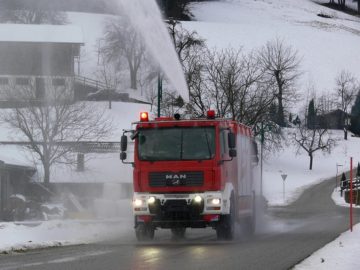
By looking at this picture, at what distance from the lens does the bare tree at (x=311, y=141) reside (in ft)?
274

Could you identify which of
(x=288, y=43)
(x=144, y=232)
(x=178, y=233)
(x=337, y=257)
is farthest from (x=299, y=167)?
(x=337, y=257)

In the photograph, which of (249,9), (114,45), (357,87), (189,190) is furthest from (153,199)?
(249,9)

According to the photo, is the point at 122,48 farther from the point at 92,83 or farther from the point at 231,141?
the point at 231,141

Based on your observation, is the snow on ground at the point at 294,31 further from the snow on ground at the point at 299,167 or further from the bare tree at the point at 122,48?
the bare tree at the point at 122,48

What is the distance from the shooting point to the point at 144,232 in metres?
20.2

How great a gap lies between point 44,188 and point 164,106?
9.46 meters

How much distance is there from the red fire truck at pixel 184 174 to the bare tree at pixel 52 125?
27.3 metres

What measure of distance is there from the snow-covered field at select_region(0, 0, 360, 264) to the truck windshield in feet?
9.86

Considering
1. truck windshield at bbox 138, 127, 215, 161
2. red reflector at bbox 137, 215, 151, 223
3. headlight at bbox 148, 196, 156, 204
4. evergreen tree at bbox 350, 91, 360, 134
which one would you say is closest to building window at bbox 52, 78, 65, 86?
truck windshield at bbox 138, 127, 215, 161

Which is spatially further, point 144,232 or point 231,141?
point 144,232

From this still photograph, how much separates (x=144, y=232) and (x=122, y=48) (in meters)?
62.1

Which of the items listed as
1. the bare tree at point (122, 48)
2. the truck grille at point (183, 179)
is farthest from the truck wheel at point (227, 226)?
the bare tree at point (122, 48)

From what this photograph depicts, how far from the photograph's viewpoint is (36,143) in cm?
4903

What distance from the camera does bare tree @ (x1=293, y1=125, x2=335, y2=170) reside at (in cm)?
8356
